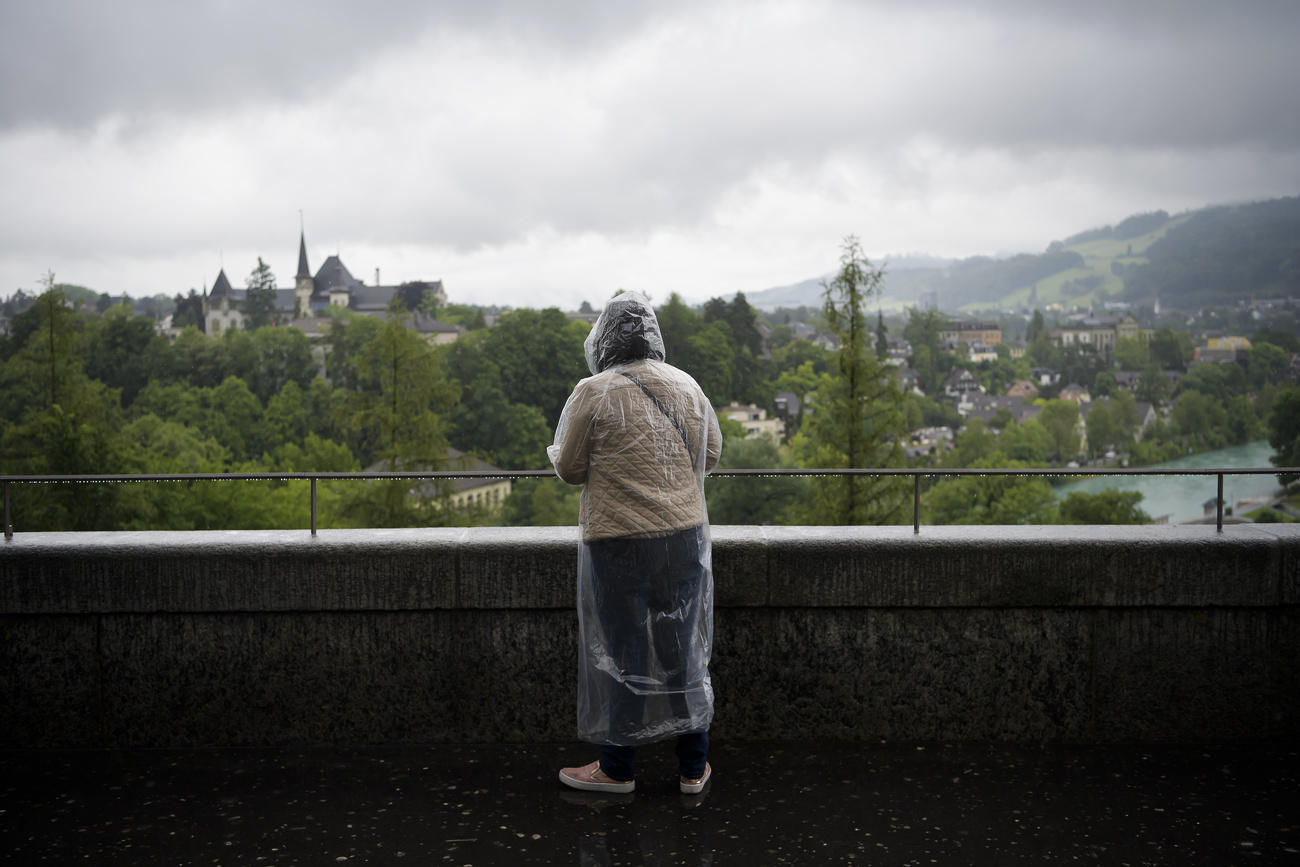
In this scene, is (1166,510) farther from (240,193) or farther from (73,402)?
(240,193)

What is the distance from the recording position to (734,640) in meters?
3.90

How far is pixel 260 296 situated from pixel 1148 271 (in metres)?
102

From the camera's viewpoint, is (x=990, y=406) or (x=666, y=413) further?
(x=990, y=406)

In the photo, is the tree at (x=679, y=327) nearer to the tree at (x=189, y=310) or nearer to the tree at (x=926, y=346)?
the tree at (x=926, y=346)

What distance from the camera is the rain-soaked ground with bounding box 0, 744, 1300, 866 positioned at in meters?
3.03

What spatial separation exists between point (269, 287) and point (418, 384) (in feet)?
336

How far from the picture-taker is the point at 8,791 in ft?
11.5

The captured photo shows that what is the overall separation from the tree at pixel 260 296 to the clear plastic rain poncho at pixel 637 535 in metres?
129

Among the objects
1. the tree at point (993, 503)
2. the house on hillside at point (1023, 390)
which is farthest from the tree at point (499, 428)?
the house on hillside at point (1023, 390)

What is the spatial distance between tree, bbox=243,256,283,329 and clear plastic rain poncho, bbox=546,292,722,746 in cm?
12865

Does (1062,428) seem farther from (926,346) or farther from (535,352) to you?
(926,346)

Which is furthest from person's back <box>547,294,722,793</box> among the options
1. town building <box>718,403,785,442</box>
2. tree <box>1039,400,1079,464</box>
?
tree <box>1039,400,1079,464</box>

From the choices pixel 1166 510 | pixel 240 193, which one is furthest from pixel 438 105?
pixel 1166 510

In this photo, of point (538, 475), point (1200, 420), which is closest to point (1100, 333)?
point (1200, 420)
